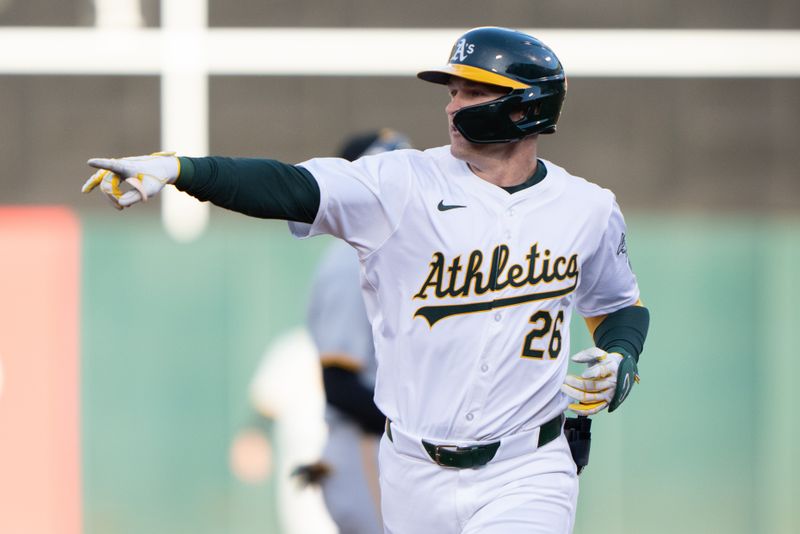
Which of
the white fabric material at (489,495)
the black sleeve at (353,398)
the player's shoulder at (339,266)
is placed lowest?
the black sleeve at (353,398)

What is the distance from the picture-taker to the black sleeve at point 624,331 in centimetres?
406

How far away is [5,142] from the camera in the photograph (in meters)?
7.51

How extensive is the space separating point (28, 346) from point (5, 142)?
109cm

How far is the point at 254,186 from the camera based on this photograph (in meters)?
3.48

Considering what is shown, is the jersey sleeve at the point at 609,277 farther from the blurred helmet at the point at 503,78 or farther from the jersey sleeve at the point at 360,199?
the jersey sleeve at the point at 360,199

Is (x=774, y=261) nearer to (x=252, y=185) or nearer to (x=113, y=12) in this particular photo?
(x=113, y=12)

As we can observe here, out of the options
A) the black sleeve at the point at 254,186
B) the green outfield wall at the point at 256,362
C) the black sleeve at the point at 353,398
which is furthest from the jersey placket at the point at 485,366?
the green outfield wall at the point at 256,362

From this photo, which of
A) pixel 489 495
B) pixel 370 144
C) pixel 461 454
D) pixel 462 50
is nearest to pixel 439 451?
pixel 461 454

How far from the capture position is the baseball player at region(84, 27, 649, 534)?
369cm

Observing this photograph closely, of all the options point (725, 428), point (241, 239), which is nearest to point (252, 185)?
point (241, 239)

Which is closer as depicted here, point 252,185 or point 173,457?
point 252,185

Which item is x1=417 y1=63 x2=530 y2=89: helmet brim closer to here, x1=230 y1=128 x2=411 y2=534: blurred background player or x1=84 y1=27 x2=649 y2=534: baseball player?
x1=84 y1=27 x2=649 y2=534: baseball player

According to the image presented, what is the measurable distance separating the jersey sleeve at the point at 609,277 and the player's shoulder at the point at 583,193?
36 millimetres

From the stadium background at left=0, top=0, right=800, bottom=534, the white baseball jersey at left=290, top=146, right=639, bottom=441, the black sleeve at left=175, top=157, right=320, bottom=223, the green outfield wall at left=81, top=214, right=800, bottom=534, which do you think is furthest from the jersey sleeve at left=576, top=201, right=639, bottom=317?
the stadium background at left=0, top=0, right=800, bottom=534
